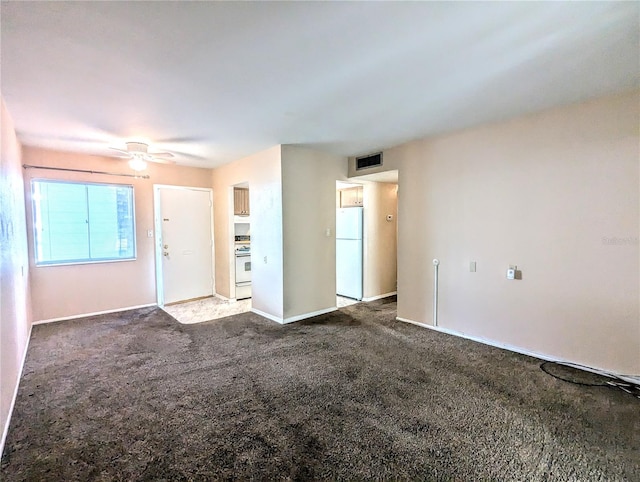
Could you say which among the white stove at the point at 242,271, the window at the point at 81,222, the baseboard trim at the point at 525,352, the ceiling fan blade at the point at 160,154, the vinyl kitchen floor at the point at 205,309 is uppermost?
the ceiling fan blade at the point at 160,154

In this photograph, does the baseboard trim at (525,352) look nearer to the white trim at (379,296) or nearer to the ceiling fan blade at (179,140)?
the white trim at (379,296)

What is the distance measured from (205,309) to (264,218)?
193 cm

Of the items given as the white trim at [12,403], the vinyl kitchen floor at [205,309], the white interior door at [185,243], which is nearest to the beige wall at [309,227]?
the vinyl kitchen floor at [205,309]

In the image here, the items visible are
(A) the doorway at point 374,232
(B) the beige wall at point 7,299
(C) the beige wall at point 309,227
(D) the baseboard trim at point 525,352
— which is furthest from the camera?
(A) the doorway at point 374,232

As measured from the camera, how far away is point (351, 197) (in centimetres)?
582

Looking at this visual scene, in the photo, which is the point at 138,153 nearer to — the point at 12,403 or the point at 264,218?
the point at 264,218

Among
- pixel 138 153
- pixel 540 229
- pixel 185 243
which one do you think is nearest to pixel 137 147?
pixel 138 153

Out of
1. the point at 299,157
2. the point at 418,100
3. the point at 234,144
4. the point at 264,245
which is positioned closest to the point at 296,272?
the point at 264,245

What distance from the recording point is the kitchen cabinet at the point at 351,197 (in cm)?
566

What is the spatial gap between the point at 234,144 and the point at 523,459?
4.24 m

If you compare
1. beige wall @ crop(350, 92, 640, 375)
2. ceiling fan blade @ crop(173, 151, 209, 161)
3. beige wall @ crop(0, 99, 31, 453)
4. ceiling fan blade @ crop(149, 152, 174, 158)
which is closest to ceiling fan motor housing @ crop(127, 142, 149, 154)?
ceiling fan blade @ crop(149, 152, 174, 158)

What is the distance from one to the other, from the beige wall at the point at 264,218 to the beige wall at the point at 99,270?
40.1 inches

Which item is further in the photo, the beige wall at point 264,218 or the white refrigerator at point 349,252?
the white refrigerator at point 349,252

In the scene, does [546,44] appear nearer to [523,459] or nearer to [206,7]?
[206,7]
